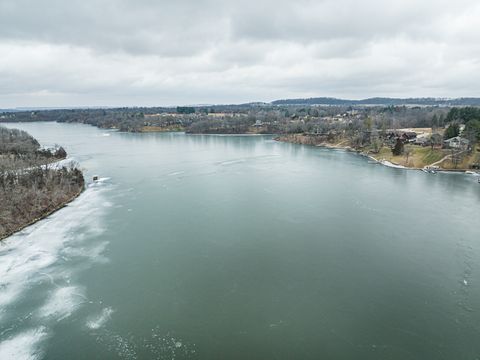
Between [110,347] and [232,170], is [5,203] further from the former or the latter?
[232,170]

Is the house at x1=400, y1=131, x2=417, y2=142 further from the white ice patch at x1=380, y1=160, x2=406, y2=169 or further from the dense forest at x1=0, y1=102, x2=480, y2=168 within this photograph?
the white ice patch at x1=380, y1=160, x2=406, y2=169

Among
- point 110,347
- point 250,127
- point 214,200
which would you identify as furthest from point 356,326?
point 250,127

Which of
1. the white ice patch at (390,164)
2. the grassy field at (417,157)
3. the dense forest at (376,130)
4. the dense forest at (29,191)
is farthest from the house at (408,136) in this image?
the dense forest at (29,191)

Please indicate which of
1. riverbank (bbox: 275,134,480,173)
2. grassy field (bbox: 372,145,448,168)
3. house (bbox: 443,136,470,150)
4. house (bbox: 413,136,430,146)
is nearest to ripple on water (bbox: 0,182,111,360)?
riverbank (bbox: 275,134,480,173)

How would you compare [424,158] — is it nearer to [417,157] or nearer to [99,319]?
[417,157]

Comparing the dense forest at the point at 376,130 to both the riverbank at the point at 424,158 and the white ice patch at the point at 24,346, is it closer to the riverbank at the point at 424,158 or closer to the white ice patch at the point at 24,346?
the riverbank at the point at 424,158

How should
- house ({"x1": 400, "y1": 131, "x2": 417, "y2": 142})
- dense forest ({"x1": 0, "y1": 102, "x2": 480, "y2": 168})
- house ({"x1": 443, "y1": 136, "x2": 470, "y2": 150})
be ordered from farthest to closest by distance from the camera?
house ({"x1": 400, "y1": 131, "x2": 417, "y2": 142}) → dense forest ({"x1": 0, "y1": 102, "x2": 480, "y2": 168}) → house ({"x1": 443, "y1": 136, "x2": 470, "y2": 150})
